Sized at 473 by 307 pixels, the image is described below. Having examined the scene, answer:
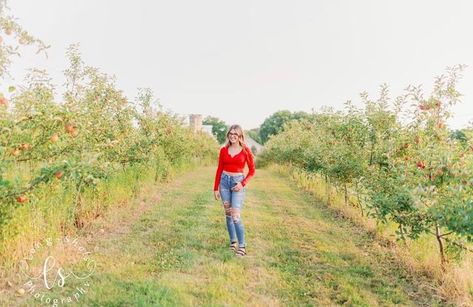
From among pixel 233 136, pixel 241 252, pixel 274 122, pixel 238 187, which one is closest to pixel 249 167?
pixel 238 187

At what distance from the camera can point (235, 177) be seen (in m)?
6.85

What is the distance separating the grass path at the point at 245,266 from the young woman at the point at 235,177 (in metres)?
0.38

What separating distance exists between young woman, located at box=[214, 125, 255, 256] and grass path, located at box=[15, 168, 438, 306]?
379mm

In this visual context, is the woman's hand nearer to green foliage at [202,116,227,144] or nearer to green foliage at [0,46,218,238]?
green foliage at [0,46,218,238]

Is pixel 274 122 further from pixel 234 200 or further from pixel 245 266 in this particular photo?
pixel 245 266

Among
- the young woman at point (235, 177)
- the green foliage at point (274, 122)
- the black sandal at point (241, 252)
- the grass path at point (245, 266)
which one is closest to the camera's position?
the grass path at point (245, 266)

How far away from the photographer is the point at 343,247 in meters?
7.62

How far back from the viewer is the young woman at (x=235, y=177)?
6812mm

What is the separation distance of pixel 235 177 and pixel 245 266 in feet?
4.51

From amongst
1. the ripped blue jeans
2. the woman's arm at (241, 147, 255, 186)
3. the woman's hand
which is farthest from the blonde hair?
the woman's hand

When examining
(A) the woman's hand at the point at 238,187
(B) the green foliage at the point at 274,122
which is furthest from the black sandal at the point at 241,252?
(B) the green foliage at the point at 274,122

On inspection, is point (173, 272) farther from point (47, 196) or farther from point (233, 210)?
point (47, 196)

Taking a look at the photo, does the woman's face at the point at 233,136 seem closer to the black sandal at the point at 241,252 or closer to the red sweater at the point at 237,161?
the red sweater at the point at 237,161

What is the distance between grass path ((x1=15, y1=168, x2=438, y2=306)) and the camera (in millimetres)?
5043
